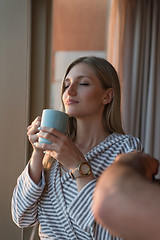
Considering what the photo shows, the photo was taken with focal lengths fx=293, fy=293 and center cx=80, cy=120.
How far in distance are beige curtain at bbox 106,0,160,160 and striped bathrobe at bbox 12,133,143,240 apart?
126 cm

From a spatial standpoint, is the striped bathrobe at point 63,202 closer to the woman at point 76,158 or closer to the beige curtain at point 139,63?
the woman at point 76,158

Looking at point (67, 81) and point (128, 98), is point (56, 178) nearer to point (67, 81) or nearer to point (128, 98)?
point (67, 81)

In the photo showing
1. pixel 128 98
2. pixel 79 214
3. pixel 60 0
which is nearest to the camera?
pixel 79 214

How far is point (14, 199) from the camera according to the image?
0.92m

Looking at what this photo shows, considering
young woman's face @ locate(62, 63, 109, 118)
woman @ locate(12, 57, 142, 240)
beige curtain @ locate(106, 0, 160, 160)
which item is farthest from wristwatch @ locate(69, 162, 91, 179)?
beige curtain @ locate(106, 0, 160, 160)

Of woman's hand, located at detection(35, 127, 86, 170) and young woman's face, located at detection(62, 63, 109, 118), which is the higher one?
young woman's face, located at detection(62, 63, 109, 118)

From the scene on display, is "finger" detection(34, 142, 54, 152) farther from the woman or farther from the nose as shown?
the nose

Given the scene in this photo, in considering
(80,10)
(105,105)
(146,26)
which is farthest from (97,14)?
(105,105)

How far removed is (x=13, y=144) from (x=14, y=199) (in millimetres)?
172

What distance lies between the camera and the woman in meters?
0.81

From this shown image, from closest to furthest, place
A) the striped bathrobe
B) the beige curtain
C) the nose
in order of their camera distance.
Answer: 1. the striped bathrobe
2. the nose
3. the beige curtain

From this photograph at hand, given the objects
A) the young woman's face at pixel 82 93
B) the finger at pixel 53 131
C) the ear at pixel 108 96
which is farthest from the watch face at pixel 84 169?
the ear at pixel 108 96

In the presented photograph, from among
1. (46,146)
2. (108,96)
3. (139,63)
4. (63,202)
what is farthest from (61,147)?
(139,63)

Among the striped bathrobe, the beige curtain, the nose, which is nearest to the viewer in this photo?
the striped bathrobe
